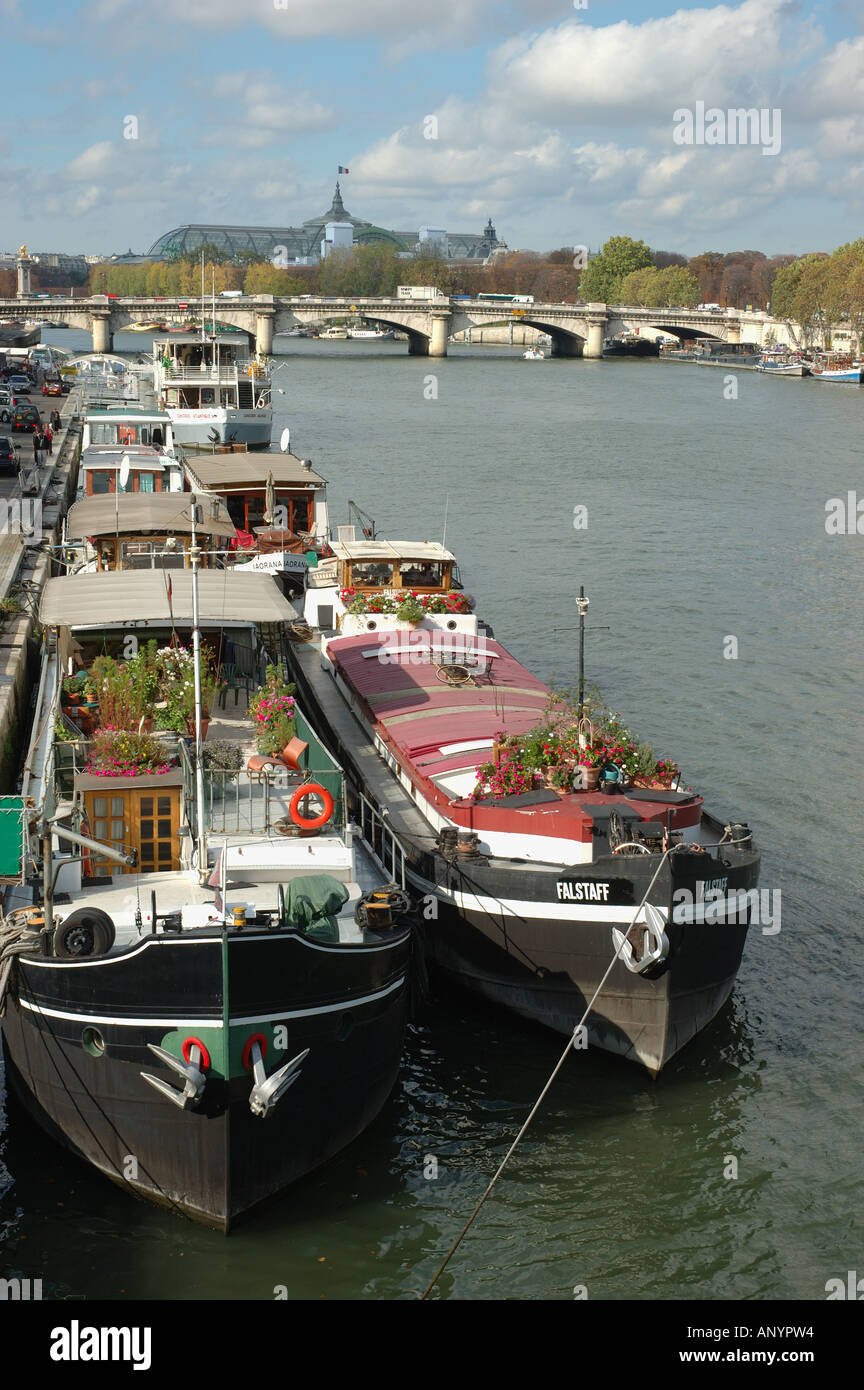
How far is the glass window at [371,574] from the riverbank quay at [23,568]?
4.87 metres

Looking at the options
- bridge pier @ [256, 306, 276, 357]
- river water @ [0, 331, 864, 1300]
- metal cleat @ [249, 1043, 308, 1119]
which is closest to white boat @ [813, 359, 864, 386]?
bridge pier @ [256, 306, 276, 357]

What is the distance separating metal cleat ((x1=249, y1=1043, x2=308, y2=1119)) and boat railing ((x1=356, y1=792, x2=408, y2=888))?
3.45 meters

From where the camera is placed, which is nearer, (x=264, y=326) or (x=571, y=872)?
(x=571, y=872)

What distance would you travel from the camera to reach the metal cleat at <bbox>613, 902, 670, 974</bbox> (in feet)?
48.0

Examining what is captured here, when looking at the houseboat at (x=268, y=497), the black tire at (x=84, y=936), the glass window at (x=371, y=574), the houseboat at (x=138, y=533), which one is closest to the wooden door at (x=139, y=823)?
the black tire at (x=84, y=936)

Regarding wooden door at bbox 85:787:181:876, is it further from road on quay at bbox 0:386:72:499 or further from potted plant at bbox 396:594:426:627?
road on quay at bbox 0:386:72:499

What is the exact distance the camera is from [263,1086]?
1236 cm

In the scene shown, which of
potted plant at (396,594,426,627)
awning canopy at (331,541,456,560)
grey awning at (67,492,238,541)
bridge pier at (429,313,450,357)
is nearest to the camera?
potted plant at (396,594,426,627)

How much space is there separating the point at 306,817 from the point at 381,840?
102 inches

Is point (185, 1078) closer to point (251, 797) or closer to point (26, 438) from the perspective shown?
point (251, 797)

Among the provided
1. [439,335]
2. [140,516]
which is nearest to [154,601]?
[140,516]

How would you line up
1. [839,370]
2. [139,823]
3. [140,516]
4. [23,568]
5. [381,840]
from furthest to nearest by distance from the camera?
[839,370] → [23,568] → [140,516] → [381,840] → [139,823]
